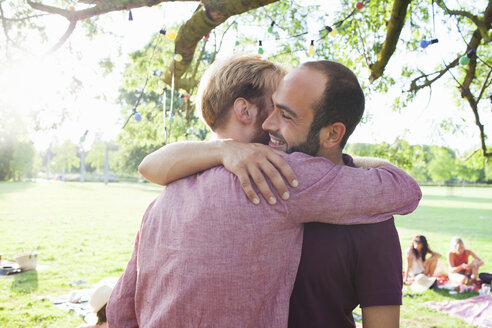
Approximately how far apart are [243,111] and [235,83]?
13cm

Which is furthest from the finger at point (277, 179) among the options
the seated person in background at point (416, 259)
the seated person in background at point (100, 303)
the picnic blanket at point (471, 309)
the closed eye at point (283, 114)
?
the seated person in background at point (416, 259)

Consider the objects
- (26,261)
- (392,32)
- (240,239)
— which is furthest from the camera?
(26,261)

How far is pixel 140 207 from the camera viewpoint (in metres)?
25.2

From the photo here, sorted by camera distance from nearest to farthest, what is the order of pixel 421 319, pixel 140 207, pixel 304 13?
1. pixel 421 319
2. pixel 304 13
3. pixel 140 207

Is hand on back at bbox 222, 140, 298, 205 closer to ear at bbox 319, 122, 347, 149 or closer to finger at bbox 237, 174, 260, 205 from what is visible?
finger at bbox 237, 174, 260, 205

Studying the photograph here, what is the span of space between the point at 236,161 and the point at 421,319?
7134mm

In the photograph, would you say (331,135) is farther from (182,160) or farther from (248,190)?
(182,160)

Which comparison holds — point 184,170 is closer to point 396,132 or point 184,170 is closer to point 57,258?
point 396,132

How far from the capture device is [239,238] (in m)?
1.31

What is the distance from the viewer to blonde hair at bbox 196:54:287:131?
69.2 inches

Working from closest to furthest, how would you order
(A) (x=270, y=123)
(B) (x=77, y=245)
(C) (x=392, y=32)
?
(A) (x=270, y=123), (C) (x=392, y=32), (B) (x=77, y=245)

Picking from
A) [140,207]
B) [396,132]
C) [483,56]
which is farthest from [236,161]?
[140,207]

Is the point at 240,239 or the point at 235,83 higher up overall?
the point at 235,83

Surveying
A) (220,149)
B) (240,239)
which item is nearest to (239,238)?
(240,239)
